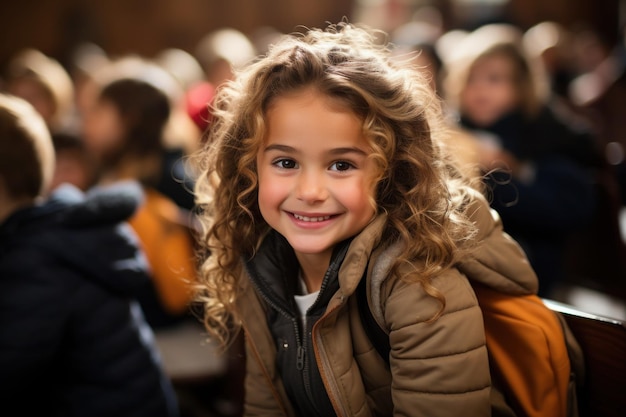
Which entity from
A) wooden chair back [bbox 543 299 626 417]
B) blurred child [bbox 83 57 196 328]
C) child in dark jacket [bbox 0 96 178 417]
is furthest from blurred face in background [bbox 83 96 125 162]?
wooden chair back [bbox 543 299 626 417]

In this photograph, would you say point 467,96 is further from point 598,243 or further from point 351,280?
point 351,280

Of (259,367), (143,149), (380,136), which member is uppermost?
(380,136)

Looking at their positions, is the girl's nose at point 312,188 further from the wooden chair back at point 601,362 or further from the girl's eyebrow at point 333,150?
the wooden chair back at point 601,362

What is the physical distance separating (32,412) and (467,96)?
86.2 inches

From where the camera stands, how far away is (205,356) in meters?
2.37

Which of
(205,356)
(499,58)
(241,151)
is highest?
(499,58)

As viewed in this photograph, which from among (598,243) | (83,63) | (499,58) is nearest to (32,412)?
(598,243)

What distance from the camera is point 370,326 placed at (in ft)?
4.44

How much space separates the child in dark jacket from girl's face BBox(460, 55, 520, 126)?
1.68m

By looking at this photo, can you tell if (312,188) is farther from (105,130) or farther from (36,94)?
(36,94)

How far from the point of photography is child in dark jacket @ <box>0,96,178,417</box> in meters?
1.72

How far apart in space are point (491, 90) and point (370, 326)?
1899 mm

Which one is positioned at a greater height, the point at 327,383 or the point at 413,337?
the point at 413,337

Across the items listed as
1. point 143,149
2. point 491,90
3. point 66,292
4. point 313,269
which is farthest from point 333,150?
point 491,90
